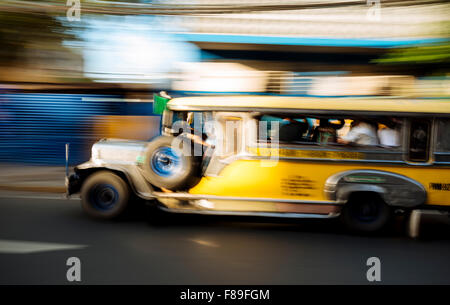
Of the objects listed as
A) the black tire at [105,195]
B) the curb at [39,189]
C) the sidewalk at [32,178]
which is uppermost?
the black tire at [105,195]

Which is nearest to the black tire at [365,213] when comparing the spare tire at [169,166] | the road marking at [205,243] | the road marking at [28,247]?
the road marking at [205,243]

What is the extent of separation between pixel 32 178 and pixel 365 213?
7.39 metres

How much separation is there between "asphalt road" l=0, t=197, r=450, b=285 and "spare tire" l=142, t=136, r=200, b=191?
664 millimetres

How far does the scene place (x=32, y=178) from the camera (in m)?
9.45

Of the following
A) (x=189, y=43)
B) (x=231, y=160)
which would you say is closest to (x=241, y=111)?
(x=231, y=160)

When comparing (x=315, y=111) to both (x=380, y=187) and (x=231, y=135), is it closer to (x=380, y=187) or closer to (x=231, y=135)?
(x=231, y=135)

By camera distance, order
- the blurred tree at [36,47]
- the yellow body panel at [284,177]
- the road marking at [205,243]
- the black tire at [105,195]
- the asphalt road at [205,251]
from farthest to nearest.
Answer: the blurred tree at [36,47]
the black tire at [105,195]
the yellow body panel at [284,177]
the road marking at [205,243]
the asphalt road at [205,251]

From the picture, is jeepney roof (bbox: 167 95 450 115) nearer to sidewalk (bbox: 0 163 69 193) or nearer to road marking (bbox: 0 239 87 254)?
road marking (bbox: 0 239 87 254)

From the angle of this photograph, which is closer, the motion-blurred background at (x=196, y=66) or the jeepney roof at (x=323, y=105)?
the jeepney roof at (x=323, y=105)

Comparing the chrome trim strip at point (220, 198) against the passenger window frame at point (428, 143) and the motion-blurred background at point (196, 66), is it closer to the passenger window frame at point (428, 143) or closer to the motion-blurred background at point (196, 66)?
the passenger window frame at point (428, 143)

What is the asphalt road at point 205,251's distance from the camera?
4195 millimetres

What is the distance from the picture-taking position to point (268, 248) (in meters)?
5.06

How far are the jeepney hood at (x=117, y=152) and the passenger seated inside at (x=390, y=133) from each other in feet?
10.7
